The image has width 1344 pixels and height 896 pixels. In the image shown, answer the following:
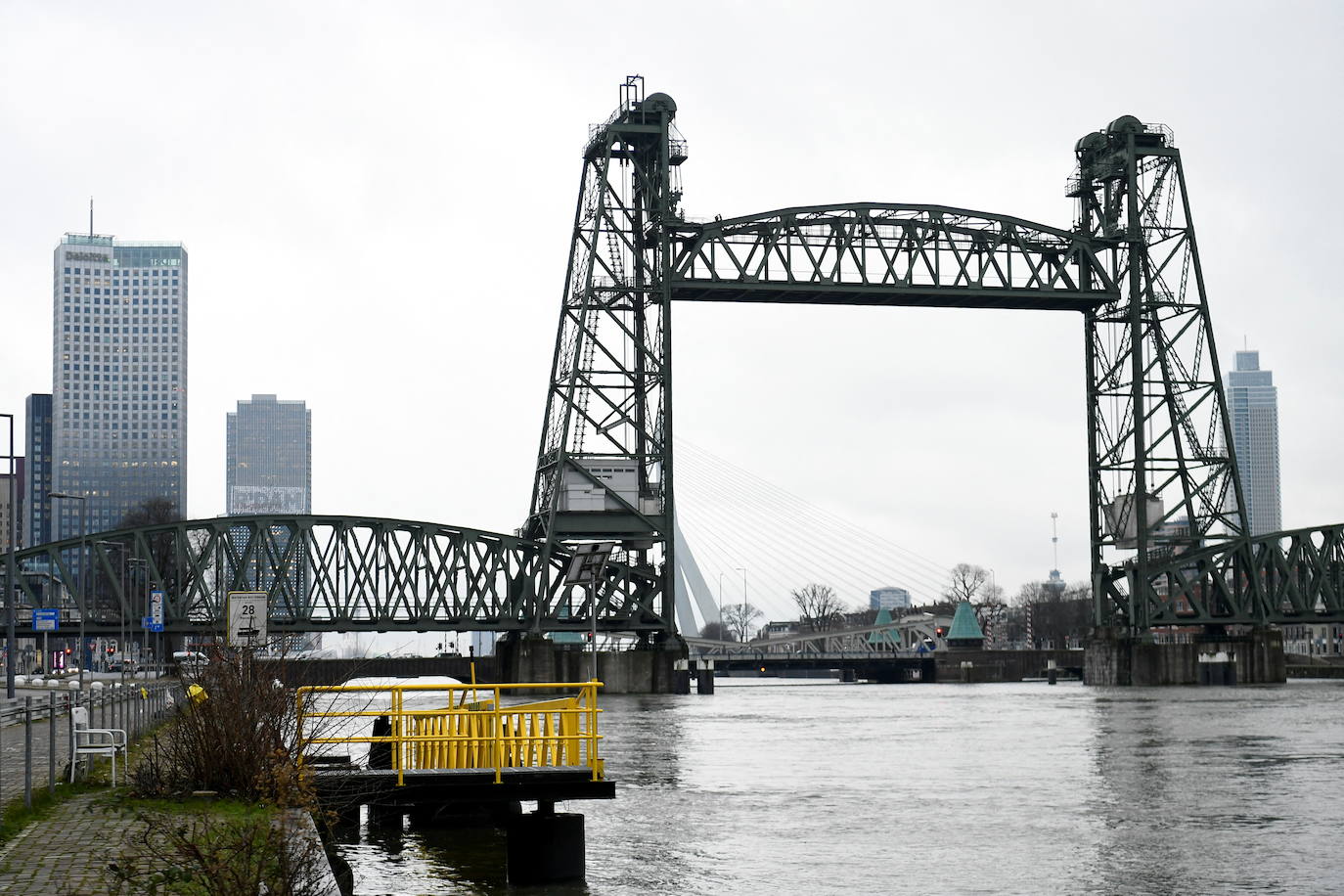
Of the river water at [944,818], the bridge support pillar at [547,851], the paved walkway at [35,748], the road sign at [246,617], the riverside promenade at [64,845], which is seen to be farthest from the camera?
the road sign at [246,617]

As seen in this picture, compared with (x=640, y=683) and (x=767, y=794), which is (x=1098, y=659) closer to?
(x=640, y=683)

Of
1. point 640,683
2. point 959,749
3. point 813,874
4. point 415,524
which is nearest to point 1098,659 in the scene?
point 640,683

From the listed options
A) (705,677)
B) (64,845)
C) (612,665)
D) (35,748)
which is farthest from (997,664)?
(64,845)

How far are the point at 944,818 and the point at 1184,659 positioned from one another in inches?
3086

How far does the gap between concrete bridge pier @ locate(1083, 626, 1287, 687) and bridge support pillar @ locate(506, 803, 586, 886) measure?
85278 millimetres

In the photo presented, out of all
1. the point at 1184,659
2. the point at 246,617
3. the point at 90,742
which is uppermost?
the point at 246,617

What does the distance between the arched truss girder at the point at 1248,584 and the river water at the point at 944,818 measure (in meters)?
47.7

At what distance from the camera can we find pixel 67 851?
17.1 m

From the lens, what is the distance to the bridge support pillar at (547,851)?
2119 cm

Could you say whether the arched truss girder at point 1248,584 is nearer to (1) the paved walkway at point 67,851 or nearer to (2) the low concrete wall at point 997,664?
(2) the low concrete wall at point 997,664

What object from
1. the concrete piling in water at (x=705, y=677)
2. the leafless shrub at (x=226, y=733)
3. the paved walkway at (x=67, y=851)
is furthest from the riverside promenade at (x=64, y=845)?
the concrete piling in water at (x=705, y=677)

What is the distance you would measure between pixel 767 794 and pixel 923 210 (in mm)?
63469

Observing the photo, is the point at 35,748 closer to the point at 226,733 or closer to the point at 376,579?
the point at 226,733

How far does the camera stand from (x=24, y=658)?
527 feet
